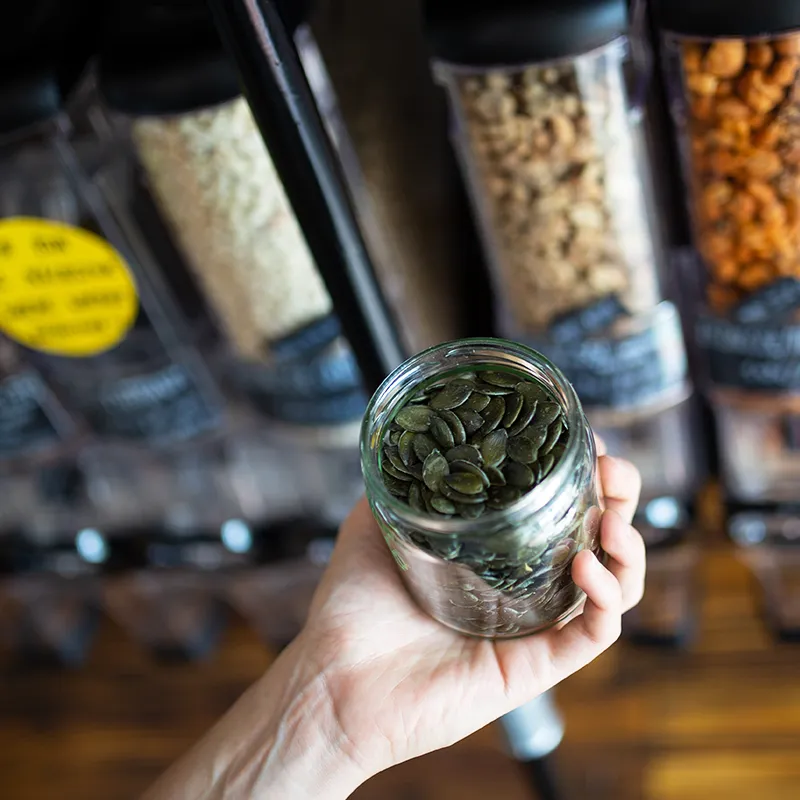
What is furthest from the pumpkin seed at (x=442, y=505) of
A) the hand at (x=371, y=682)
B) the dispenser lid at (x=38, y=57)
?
the dispenser lid at (x=38, y=57)

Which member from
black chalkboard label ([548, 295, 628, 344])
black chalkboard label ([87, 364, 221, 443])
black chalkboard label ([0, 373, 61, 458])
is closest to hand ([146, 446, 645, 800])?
black chalkboard label ([548, 295, 628, 344])

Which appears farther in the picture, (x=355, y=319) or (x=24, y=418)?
(x=24, y=418)

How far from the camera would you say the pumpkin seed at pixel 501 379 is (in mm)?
587

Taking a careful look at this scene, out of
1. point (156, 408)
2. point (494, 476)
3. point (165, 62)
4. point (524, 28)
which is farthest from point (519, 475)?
point (156, 408)

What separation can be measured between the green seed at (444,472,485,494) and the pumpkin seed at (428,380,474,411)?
47 millimetres

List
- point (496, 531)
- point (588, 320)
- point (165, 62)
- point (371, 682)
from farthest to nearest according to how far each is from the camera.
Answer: point (588, 320) → point (165, 62) → point (371, 682) → point (496, 531)

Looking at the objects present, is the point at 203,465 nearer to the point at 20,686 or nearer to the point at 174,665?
the point at 174,665

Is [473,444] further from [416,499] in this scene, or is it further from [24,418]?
[24,418]

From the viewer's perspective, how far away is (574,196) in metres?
0.80

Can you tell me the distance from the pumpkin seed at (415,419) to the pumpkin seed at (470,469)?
0.03 metres

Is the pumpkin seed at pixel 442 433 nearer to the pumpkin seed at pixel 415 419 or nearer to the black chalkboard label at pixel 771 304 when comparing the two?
the pumpkin seed at pixel 415 419

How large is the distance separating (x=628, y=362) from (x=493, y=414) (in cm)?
35

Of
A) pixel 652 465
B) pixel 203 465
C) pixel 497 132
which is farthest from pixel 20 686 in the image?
pixel 497 132

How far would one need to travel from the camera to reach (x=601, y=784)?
1.04 metres
